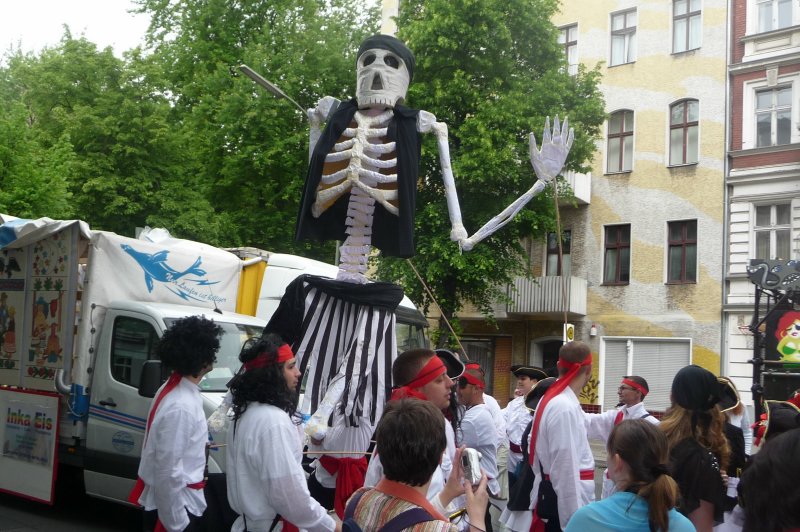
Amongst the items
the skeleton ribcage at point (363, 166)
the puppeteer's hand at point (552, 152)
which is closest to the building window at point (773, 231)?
the puppeteer's hand at point (552, 152)

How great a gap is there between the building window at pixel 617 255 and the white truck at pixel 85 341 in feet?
58.1

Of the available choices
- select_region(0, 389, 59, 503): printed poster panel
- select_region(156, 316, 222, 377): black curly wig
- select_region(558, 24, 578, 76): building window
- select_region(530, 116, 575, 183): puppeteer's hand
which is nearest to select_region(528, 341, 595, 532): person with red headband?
select_region(530, 116, 575, 183): puppeteer's hand

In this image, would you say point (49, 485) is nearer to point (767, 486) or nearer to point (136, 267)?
point (136, 267)

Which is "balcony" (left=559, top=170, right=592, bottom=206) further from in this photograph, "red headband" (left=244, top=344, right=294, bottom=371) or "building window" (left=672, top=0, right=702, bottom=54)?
"red headband" (left=244, top=344, right=294, bottom=371)

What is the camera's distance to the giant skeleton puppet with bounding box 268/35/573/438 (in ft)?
17.5

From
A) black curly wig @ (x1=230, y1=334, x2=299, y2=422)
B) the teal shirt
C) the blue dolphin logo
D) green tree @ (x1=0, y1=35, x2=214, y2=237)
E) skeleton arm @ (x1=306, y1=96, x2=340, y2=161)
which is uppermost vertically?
green tree @ (x1=0, y1=35, x2=214, y2=237)

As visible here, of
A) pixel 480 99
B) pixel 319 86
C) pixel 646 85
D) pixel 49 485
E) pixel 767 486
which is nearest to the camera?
pixel 767 486

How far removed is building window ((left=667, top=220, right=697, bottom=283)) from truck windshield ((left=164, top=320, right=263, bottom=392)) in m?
17.5

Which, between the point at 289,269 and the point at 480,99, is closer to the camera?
the point at 289,269

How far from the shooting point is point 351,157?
5531 mm

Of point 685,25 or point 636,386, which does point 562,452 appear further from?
point 685,25

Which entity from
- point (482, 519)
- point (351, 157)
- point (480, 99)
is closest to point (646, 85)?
point (480, 99)

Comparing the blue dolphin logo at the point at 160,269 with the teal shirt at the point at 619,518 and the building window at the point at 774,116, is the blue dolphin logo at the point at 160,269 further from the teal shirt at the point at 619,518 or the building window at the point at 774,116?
the building window at the point at 774,116

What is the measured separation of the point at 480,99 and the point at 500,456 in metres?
11.5
